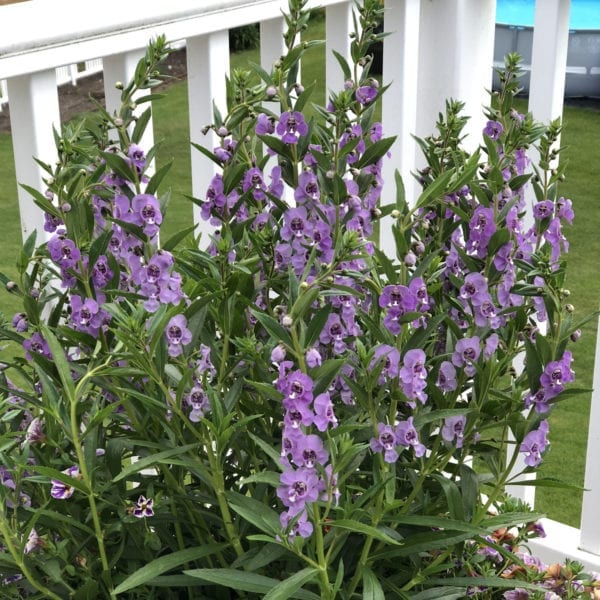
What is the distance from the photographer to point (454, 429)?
1188 millimetres

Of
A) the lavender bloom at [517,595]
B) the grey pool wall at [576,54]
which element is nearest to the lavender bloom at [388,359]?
the lavender bloom at [517,595]

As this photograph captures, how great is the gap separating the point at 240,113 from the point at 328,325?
0.89ft

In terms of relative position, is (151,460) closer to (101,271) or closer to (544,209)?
(101,271)

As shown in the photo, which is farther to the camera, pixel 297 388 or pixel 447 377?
pixel 447 377

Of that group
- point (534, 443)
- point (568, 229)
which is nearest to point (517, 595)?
point (534, 443)

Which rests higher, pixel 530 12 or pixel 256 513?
pixel 530 12

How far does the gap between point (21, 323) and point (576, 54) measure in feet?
25.1

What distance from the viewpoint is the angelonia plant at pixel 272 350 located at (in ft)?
3.53

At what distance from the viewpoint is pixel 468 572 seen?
1431 mm

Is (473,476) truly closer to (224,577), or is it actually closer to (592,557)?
(224,577)

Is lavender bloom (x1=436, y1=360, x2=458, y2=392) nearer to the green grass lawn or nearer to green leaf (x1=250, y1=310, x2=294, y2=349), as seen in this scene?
green leaf (x1=250, y1=310, x2=294, y2=349)

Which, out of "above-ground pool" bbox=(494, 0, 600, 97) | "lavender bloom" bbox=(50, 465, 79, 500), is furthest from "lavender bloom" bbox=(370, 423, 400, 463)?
"above-ground pool" bbox=(494, 0, 600, 97)

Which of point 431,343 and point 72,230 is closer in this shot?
point 72,230

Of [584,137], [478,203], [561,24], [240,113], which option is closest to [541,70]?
[561,24]
